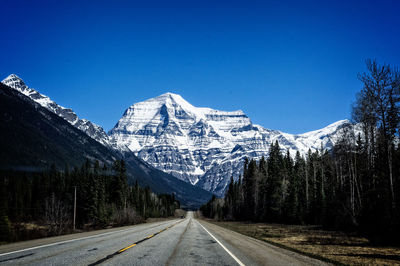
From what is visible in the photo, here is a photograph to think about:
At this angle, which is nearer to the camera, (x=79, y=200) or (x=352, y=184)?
(x=352, y=184)

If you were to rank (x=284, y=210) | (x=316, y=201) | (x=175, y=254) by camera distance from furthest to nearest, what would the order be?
(x=284, y=210), (x=316, y=201), (x=175, y=254)

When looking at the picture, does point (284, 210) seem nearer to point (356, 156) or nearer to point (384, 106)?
point (356, 156)

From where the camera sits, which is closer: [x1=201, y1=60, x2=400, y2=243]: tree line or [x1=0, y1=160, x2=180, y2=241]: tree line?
[x1=201, y1=60, x2=400, y2=243]: tree line

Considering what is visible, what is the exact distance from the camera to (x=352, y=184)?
3744cm

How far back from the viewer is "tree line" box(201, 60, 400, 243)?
870 inches

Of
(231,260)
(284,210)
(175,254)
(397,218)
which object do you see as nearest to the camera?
(231,260)

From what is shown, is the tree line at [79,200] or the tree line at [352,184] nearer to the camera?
the tree line at [352,184]

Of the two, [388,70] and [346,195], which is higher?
[388,70]

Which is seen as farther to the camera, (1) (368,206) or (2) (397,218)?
(1) (368,206)

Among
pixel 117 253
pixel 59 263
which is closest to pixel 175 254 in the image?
pixel 117 253

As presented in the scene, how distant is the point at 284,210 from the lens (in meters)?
62.0

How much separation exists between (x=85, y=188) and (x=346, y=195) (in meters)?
46.8

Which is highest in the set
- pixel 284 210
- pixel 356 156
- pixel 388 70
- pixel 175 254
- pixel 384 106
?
pixel 388 70

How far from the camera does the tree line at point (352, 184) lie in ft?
72.5
